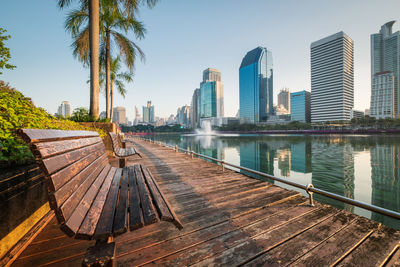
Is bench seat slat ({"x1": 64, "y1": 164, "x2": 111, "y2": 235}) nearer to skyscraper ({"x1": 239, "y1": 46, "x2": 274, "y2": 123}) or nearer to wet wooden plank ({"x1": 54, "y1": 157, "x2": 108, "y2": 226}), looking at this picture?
wet wooden plank ({"x1": 54, "y1": 157, "x2": 108, "y2": 226})

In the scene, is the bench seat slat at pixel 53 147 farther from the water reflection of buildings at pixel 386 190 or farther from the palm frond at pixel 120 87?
the palm frond at pixel 120 87

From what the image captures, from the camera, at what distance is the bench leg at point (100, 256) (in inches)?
42.8

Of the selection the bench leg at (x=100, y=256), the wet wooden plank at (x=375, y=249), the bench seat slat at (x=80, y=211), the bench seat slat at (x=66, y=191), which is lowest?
the wet wooden plank at (x=375, y=249)

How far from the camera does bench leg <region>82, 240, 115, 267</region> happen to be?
109 cm

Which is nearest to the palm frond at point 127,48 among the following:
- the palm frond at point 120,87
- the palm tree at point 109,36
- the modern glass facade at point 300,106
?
the palm tree at point 109,36

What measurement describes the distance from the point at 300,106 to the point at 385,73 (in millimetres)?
58566

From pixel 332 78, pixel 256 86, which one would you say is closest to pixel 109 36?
pixel 332 78

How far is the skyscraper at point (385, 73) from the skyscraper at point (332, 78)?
16886 millimetres

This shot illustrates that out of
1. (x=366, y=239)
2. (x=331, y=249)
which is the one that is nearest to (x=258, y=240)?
(x=331, y=249)

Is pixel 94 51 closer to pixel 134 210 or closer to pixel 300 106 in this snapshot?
pixel 134 210

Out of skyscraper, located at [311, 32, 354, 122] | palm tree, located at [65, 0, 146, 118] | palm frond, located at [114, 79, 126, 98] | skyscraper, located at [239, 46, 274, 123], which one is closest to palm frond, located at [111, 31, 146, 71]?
palm tree, located at [65, 0, 146, 118]

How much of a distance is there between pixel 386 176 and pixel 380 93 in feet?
553

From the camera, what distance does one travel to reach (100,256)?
3.73 ft

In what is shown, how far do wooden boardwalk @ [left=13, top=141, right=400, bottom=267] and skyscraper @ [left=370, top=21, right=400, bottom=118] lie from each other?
16634cm
